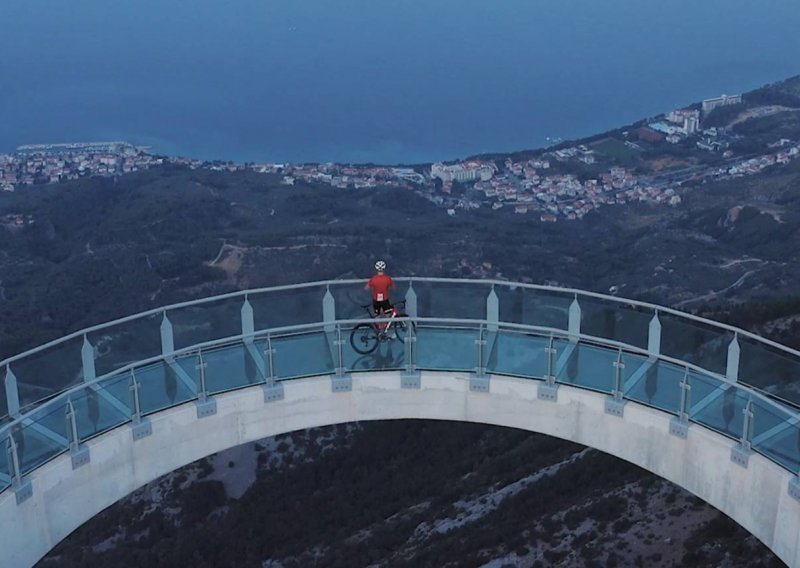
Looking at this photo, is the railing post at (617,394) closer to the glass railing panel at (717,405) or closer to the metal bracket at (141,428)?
the glass railing panel at (717,405)

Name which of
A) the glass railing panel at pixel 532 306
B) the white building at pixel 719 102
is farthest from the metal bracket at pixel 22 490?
the white building at pixel 719 102

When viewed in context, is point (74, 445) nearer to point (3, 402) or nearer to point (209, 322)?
point (3, 402)

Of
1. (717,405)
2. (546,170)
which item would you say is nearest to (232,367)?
(717,405)

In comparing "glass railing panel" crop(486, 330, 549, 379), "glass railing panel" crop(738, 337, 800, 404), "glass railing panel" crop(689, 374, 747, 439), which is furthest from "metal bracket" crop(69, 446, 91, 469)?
"glass railing panel" crop(738, 337, 800, 404)

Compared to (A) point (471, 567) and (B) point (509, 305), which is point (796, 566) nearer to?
(B) point (509, 305)

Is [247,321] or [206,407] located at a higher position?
[247,321]

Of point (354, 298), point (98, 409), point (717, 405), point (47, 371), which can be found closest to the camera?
point (717, 405)
